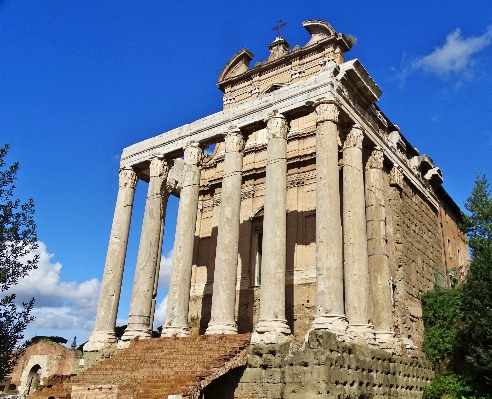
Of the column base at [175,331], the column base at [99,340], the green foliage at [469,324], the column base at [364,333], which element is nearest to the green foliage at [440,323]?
the green foliage at [469,324]

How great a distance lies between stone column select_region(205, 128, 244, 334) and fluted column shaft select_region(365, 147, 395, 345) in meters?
4.91

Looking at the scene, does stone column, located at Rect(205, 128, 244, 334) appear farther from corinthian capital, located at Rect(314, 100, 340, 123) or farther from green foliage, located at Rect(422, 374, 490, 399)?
green foliage, located at Rect(422, 374, 490, 399)

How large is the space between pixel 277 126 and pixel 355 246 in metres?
4.93

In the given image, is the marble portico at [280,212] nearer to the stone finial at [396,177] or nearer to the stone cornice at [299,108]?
the stone cornice at [299,108]

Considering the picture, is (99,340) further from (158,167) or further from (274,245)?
(274,245)

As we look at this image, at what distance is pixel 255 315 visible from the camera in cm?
2009

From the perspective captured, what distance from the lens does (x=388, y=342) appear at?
15.9 m

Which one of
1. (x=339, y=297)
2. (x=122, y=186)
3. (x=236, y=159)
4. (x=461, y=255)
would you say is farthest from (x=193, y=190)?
(x=461, y=255)

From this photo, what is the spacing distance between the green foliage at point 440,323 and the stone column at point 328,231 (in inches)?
272

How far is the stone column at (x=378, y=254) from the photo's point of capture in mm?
16323

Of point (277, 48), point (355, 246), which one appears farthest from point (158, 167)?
point (277, 48)

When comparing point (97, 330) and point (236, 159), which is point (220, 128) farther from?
point (97, 330)

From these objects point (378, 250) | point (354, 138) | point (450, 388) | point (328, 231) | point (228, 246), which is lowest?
point (450, 388)

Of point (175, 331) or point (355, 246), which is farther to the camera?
point (175, 331)
